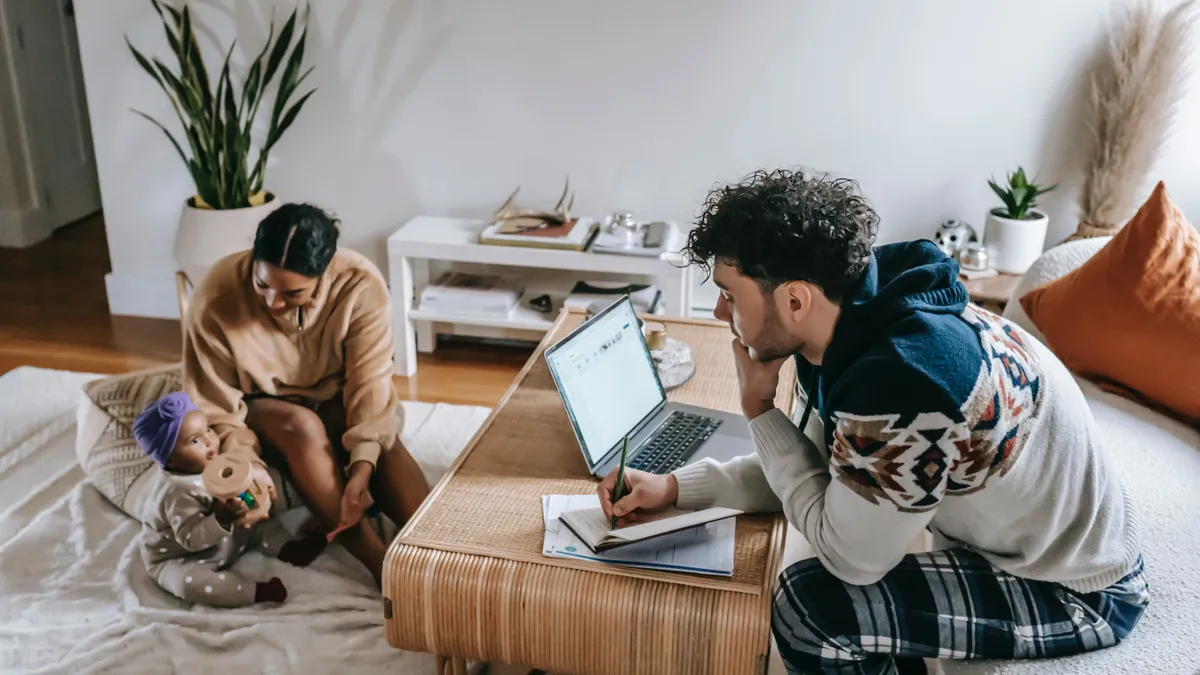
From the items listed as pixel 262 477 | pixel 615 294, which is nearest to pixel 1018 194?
pixel 615 294

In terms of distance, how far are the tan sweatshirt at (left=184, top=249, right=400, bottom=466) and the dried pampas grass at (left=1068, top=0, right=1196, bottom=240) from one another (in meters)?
2.01

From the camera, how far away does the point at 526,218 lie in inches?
120

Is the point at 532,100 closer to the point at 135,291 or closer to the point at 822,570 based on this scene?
the point at 135,291

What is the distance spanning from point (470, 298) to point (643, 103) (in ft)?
2.71

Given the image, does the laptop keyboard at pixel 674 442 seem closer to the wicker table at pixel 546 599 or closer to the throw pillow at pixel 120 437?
the wicker table at pixel 546 599

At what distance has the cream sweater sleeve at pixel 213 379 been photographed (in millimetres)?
2023

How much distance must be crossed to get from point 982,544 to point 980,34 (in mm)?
1966

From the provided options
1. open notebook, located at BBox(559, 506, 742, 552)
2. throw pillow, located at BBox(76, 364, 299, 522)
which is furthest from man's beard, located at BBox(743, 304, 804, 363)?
throw pillow, located at BBox(76, 364, 299, 522)

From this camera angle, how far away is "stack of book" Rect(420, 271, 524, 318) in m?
3.08

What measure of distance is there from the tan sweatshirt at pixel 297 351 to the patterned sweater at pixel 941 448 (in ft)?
3.30

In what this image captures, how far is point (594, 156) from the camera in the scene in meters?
3.15

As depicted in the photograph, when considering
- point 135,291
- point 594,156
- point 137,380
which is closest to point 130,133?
point 135,291

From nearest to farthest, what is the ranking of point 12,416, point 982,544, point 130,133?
1. point 982,544
2. point 12,416
3. point 130,133

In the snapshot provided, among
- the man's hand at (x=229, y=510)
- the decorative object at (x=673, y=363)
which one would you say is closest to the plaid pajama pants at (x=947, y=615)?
the decorative object at (x=673, y=363)
